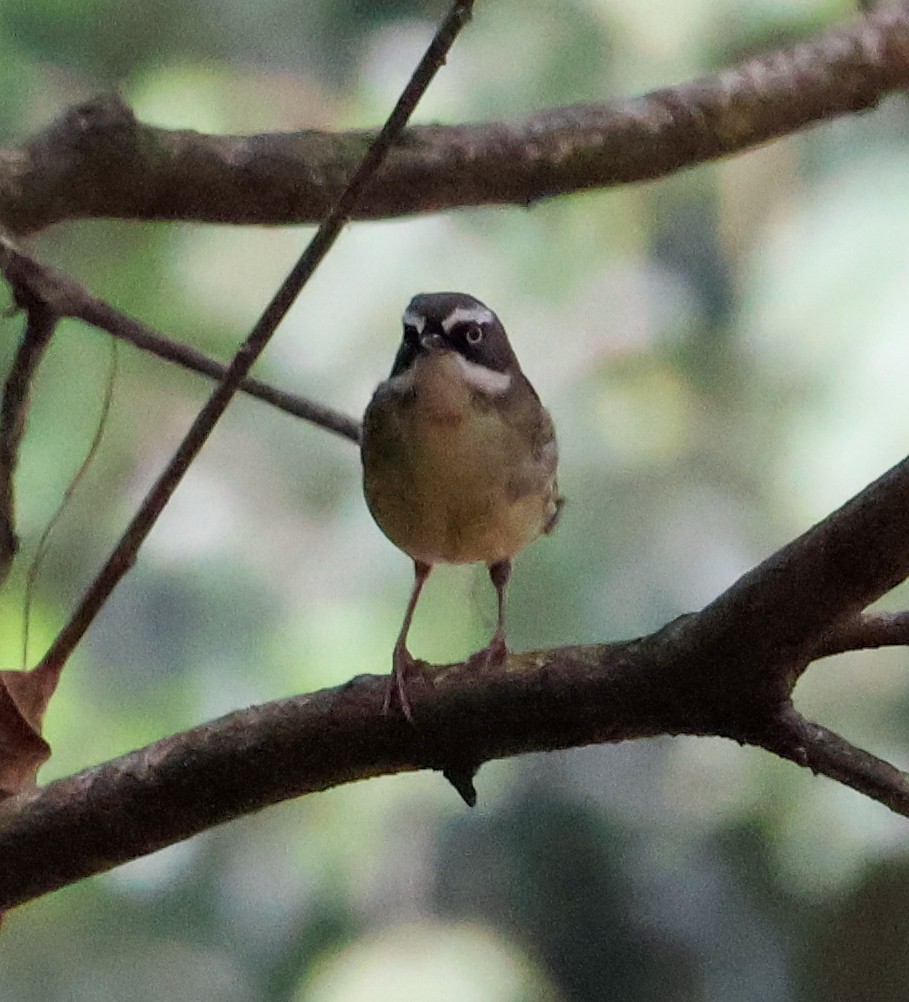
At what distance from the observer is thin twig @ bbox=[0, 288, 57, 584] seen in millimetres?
1427

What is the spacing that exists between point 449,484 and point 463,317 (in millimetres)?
174

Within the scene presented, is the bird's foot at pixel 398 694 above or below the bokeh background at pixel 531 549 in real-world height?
below

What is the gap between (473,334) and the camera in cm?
139

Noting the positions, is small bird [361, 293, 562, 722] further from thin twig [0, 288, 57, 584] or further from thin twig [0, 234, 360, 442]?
thin twig [0, 288, 57, 584]

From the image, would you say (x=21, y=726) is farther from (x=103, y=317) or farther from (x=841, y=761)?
(x=841, y=761)

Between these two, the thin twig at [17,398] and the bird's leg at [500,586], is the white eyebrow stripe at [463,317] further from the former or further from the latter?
the thin twig at [17,398]

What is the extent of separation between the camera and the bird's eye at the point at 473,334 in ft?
4.54

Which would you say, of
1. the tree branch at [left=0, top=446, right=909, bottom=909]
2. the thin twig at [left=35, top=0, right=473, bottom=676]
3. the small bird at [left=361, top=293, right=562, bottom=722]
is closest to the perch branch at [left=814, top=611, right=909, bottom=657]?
the tree branch at [left=0, top=446, right=909, bottom=909]

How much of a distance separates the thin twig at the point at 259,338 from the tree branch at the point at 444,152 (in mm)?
389

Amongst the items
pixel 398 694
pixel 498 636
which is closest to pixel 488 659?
pixel 398 694

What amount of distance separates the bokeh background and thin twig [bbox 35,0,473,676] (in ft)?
2.46

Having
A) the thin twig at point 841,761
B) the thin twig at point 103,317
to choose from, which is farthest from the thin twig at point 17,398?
the thin twig at point 841,761

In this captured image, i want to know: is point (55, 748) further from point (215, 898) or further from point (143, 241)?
point (143, 241)

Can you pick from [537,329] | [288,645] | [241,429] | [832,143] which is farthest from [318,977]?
[832,143]
